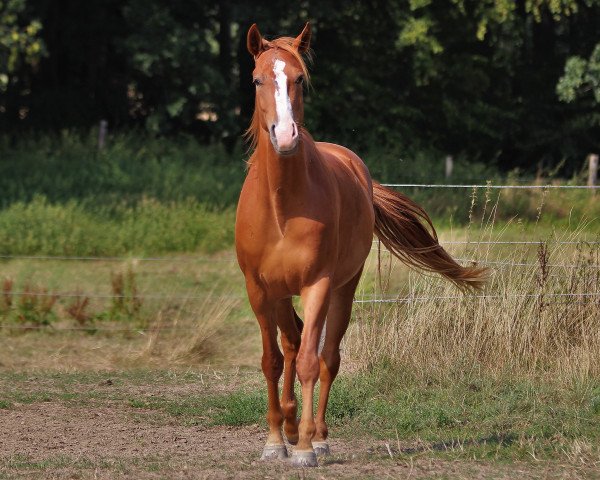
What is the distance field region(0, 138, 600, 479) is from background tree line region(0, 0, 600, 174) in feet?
41.8

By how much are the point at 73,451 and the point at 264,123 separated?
229 cm

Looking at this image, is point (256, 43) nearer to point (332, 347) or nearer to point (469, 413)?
point (332, 347)

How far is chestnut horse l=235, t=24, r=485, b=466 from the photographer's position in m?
5.88

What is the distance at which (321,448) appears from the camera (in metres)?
6.57

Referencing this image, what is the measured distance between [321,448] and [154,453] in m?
0.97

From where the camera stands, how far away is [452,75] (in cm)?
2731

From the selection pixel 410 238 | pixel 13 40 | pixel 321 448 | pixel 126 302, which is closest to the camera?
pixel 321 448

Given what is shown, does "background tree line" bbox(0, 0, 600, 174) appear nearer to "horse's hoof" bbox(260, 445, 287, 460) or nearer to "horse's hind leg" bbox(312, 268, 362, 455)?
"horse's hind leg" bbox(312, 268, 362, 455)

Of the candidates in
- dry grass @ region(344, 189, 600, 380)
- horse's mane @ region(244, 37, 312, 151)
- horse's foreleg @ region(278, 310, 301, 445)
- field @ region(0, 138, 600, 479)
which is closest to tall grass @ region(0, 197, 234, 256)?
field @ region(0, 138, 600, 479)

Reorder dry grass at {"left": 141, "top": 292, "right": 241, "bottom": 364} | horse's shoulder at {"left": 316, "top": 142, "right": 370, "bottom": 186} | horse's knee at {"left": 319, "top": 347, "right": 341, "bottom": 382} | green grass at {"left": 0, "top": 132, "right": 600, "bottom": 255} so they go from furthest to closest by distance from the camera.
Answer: green grass at {"left": 0, "top": 132, "right": 600, "bottom": 255}, dry grass at {"left": 141, "top": 292, "right": 241, "bottom": 364}, horse's shoulder at {"left": 316, "top": 142, "right": 370, "bottom": 186}, horse's knee at {"left": 319, "top": 347, "right": 341, "bottom": 382}

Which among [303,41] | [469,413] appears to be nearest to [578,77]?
[469,413]

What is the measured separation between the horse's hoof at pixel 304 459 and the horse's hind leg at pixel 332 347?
0.45m

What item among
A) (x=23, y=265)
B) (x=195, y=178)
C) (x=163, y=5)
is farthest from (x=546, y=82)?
(x=23, y=265)

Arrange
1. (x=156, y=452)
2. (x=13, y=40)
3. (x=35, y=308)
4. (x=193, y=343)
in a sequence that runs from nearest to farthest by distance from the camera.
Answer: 1. (x=156, y=452)
2. (x=193, y=343)
3. (x=35, y=308)
4. (x=13, y=40)
